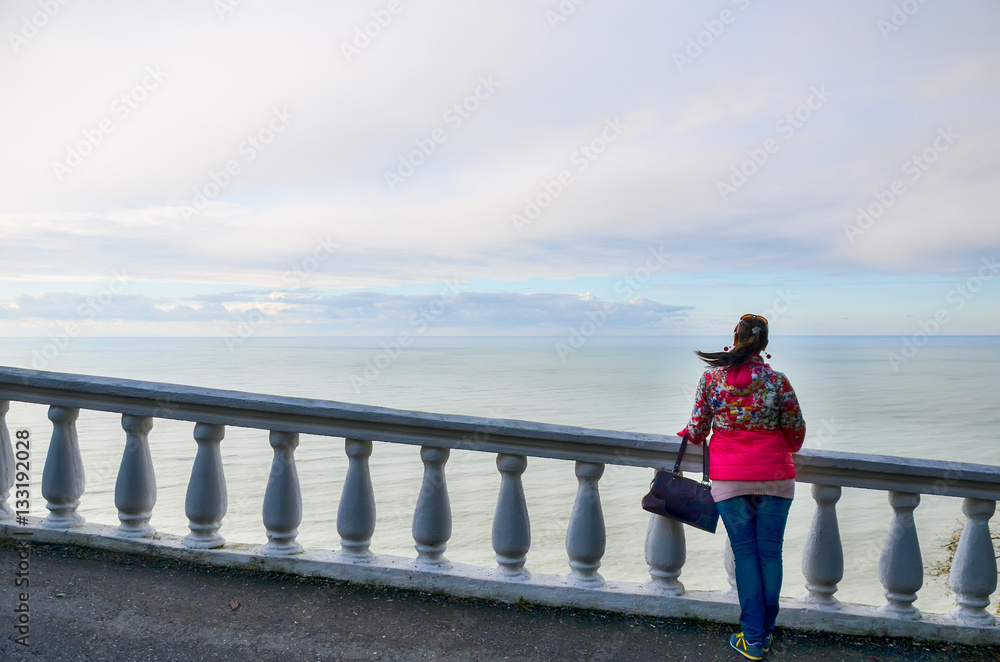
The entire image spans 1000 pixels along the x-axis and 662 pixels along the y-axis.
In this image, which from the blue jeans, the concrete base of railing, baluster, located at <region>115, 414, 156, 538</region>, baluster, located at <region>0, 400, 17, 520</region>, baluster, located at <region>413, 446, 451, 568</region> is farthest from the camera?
baluster, located at <region>0, 400, 17, 520</region>

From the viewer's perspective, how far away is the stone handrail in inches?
143

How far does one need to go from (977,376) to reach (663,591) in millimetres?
134961

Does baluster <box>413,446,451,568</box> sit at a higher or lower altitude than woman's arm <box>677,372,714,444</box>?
lower

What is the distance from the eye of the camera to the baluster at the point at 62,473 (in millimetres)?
4105

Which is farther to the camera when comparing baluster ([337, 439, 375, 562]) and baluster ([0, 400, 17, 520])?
baluster ([0, 400, 17, 520])

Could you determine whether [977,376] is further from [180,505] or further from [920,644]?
[920,644]

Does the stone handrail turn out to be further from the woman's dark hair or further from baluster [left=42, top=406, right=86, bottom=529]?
the woman's dark hair

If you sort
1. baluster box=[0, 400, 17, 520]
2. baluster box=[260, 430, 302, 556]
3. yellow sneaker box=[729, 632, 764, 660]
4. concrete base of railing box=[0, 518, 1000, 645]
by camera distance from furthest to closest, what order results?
baluster box=[0, 400, 17, 520], baluster box=[260, 430, 302, 556], concrete base of railing box=[0, 518, 1000, 645], yellow sneaker box=[729, 632, 764, 660]

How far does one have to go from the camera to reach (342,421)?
386 centimetres

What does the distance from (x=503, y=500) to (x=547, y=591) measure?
0.52 m

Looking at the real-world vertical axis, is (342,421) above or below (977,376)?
above

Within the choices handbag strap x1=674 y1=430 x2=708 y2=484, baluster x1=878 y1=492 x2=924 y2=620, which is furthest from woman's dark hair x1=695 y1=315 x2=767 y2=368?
baluster x1=878 y1=492 x2=924 y2=620

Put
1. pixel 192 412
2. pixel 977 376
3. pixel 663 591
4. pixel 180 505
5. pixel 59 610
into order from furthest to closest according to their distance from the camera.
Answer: pixel 977 376 → pixel 180 505 → pixel 192 412 → pixel 663 591 → pixel 59 610

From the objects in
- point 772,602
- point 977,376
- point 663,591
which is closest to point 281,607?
point 663,591
